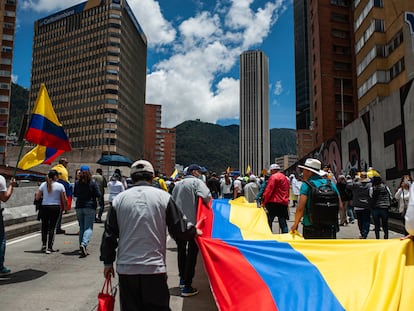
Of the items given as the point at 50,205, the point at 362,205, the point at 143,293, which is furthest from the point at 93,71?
the point at 143,293

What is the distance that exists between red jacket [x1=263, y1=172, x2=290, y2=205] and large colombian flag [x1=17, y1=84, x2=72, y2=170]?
4.75m

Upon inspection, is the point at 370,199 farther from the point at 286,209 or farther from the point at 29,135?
the point at 29,135

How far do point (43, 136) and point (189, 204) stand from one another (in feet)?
12.9

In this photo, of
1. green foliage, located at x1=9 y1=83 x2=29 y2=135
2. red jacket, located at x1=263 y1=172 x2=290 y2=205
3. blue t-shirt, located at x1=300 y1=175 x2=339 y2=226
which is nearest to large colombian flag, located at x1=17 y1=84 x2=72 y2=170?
red jacket, located at x1=263 y1=172 x2=290 y2=205

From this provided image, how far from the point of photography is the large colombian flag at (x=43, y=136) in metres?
7.73

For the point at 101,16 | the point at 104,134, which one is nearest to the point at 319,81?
the point at 104,134

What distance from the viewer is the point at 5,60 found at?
251ft

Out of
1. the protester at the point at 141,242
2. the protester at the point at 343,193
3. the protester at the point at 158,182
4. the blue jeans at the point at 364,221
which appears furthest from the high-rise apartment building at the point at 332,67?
the protester at the point at 141,242

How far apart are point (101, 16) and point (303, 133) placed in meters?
74.2

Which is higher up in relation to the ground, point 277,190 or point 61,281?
point 277,190

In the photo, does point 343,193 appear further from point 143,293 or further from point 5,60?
point 5,60

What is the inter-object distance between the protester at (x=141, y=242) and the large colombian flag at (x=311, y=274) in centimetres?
91

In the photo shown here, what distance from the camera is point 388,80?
42.9 metres

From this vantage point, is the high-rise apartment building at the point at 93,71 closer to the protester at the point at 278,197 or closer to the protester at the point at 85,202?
the protester at the point at 85,202
